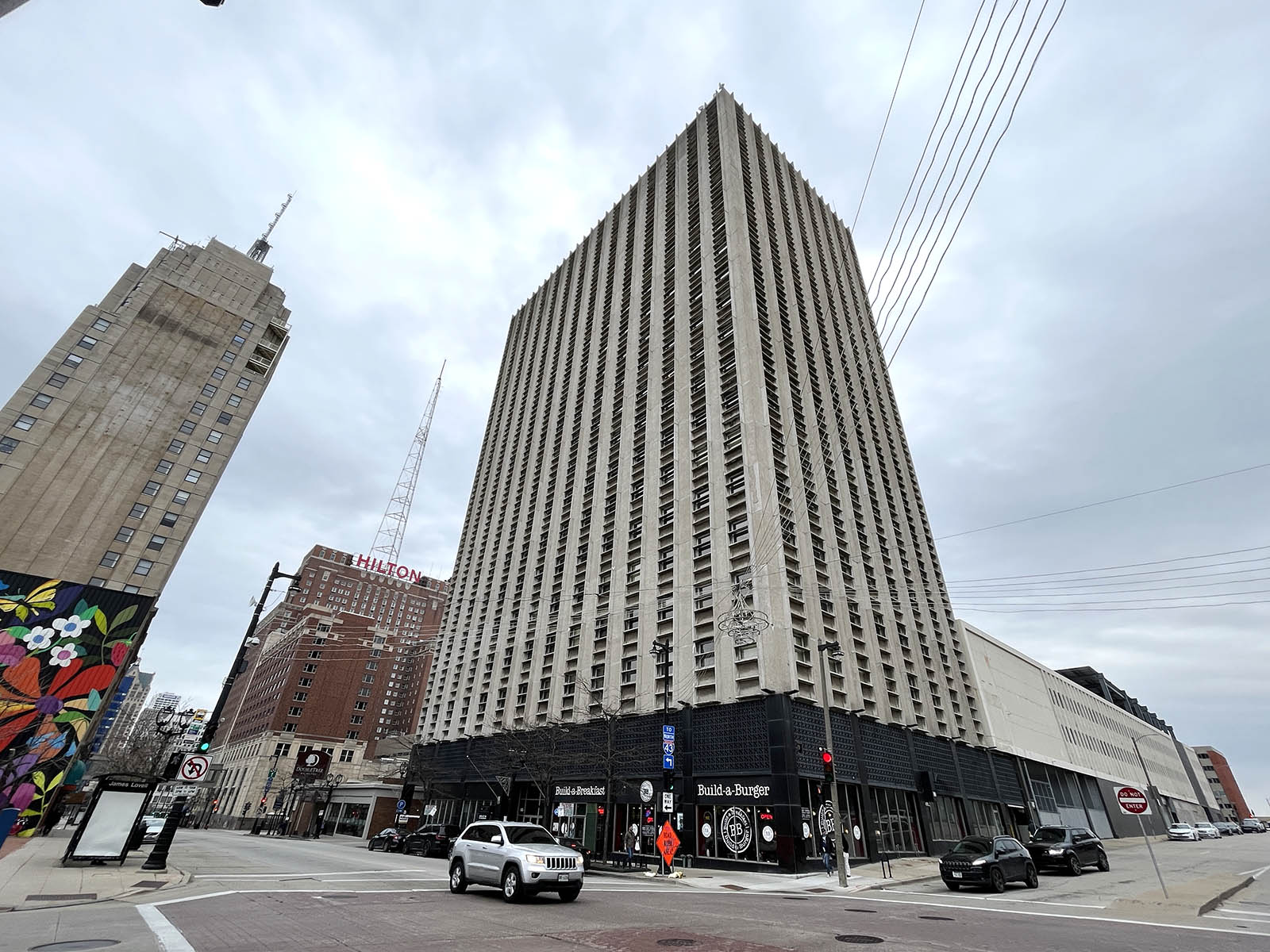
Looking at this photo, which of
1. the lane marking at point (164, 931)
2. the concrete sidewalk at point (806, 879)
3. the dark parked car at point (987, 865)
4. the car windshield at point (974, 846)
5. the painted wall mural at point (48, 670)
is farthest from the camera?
the painted wall mural at point (48, 670)

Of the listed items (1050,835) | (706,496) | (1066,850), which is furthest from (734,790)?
(706,496)

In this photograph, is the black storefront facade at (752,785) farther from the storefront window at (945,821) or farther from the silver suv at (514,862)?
the silver suv at (514,862)

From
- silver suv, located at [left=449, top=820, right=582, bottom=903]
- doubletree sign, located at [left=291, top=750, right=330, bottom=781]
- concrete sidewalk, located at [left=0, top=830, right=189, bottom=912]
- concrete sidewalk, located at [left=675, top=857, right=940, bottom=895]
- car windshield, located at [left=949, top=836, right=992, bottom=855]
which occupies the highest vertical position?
doubletree sign, located at [left=291, top=750, right=330, bottom=781]

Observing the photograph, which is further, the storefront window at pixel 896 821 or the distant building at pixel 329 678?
the distant building at pixel 329 678

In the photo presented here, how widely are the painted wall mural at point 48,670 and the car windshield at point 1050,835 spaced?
45160 mm

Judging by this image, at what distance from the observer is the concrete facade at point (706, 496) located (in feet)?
114

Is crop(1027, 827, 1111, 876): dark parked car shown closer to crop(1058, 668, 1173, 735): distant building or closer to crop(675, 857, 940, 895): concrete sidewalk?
crop(675, 857, 940, 895): concrete sidewalk

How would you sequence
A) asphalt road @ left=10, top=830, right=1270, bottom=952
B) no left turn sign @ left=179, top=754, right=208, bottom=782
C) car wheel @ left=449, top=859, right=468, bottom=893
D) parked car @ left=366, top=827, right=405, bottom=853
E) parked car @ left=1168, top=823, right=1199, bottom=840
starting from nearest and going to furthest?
asphalt road @ left=10, top=830, right=1270, bottom=952, car wheel @ left=449, top=859, right=468, bottom=893, no left turn sign @ left=179, top=754, right=208, bottom=782, parked car @ left=366, top=827, right=405, bottom=853, parked car @ left=1168, top=823, right=1199, bottom=840

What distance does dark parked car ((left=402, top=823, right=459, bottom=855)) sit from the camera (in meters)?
33.0

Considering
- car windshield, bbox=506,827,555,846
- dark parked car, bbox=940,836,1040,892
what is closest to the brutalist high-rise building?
dark parked car, bbox=940,836,1040,892

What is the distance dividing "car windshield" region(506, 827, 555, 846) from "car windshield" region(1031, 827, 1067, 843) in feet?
66.7

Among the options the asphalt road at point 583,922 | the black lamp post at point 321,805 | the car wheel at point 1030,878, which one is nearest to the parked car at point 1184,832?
the car wheel at point 1030,878

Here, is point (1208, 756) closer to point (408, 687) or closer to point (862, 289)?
point (862, 289)

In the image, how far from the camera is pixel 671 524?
131ft
